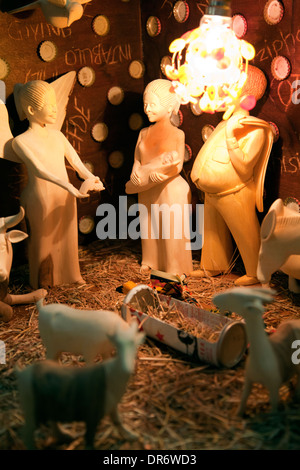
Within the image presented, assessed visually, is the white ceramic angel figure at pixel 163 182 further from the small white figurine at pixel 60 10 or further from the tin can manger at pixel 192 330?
the tin can manger at pixel 192 330

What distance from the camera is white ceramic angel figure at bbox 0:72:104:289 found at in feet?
10.6

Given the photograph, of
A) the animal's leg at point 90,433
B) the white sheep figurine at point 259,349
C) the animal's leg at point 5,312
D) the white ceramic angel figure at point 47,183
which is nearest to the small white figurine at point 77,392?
the animal's leg at point 90,433

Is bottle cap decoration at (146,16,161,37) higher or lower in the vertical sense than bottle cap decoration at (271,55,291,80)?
higher

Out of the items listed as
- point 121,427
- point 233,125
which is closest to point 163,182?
point 233,125

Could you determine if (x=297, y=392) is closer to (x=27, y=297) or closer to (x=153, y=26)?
(x=27, y=297)

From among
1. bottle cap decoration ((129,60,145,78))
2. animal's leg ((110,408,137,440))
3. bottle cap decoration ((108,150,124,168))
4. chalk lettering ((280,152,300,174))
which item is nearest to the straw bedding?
animal's leg ((110,408,137,440))

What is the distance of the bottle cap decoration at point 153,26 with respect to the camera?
13.4ft

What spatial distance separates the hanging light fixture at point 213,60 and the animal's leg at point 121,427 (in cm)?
153

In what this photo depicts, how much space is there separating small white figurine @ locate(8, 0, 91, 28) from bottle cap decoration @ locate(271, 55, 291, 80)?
4.07 feet

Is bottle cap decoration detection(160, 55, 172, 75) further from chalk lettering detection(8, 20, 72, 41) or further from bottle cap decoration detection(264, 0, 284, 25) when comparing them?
bottle cap decoration detection(264, 0, 284, 25)

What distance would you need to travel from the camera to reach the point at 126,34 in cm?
415

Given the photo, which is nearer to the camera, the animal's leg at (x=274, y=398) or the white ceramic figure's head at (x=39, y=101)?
the animal's leg at (x=274, y=398)

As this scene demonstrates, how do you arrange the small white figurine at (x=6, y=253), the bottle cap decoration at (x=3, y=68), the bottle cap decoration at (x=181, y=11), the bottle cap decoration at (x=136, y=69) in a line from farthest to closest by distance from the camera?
the bottle cap decoration at (x=136, y=69) < the bottle cap decoration at (x=181, y=11) < the bottle cap decoration at (x=3, y=68) < the small white figurine at (x=6, y=253)

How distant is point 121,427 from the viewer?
204cm
